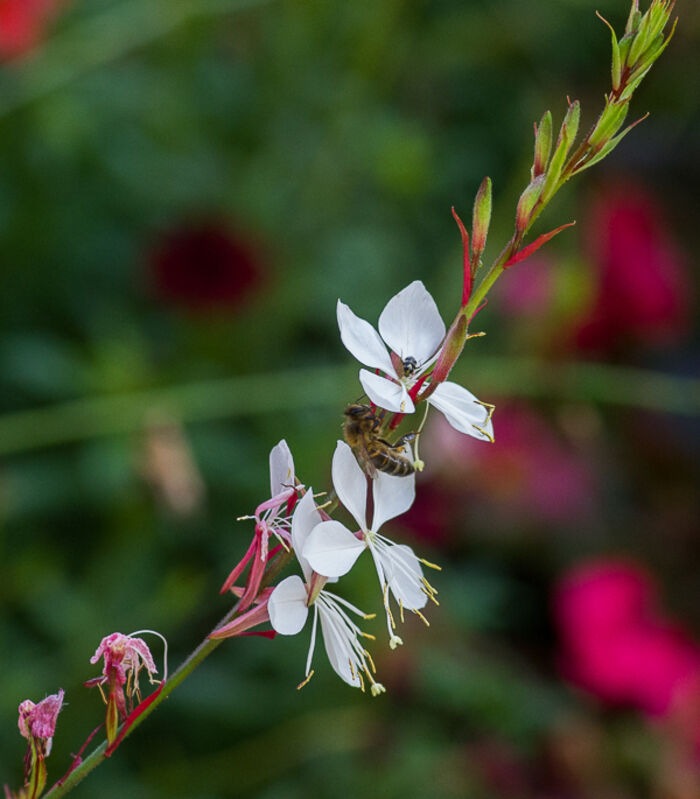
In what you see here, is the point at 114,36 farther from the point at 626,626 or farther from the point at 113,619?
the point at 626,626

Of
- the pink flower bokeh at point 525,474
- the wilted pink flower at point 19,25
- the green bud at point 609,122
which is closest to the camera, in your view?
the green bud at point 609,122

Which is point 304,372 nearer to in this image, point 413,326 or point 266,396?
point 266,396

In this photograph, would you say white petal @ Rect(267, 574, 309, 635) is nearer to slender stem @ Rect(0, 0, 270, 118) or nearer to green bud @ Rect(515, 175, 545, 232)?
green bud @ Rect(515, 175, 545, 232)

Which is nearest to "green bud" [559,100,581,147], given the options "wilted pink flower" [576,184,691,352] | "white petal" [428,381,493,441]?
"white petal" [428,381,493,441]

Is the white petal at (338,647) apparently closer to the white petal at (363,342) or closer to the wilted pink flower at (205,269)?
the white petal at (363,342)

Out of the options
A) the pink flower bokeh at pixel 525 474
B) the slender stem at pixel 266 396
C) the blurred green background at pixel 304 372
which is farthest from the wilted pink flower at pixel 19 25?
the pink flower bokeh at pixel 525 474

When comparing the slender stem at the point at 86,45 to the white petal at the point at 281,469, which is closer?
the white petal at the point at 281,469
